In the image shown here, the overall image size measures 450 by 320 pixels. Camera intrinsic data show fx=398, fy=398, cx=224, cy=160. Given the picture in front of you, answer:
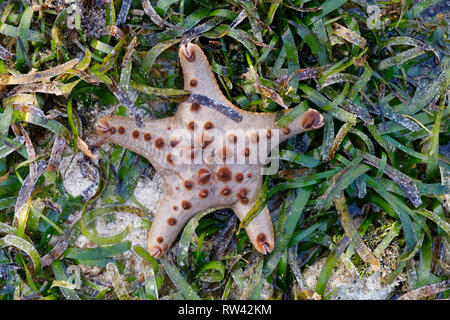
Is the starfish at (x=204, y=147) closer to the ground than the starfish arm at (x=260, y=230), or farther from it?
farther from it

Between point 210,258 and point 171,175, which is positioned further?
point 210,258

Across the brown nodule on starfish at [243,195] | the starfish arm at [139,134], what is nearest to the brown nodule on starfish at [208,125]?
the starfish arm at [139,134]

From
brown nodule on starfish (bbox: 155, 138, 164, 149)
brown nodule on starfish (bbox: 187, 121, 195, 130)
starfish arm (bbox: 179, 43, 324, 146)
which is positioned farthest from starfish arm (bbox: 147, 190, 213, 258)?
starfish arm (bbox: 179, 43, 324, 146)

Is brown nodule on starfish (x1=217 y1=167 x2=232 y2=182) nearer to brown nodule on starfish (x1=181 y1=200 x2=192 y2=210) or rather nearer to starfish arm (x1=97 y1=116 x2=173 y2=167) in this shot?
brown nodule on starfish (x1=181 y1=200 x2=192 y2=210)

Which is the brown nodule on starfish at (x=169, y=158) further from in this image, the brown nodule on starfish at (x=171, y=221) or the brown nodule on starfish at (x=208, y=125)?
the brown nodule on starfish at (x=171, y=221)

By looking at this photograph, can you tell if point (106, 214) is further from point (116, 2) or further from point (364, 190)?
point (364, 190)

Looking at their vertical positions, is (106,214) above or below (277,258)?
above

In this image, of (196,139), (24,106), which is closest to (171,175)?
(196,139)
